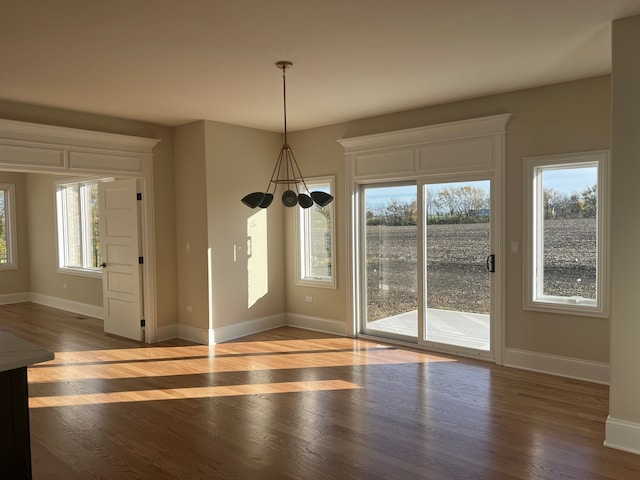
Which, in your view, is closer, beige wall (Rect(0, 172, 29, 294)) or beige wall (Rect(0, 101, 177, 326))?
beige wall (Rect(0, 101, 177, 326))

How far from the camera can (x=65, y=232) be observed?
29.0 ft

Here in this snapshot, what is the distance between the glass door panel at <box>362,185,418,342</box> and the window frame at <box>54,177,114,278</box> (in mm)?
4650

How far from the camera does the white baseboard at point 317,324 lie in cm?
649

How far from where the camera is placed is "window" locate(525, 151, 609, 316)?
4453 mm

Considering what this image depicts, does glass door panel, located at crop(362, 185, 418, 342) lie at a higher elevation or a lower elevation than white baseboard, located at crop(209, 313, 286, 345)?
higher

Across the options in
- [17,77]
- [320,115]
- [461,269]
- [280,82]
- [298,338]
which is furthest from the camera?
[298,338]

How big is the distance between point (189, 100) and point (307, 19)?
7.61ft

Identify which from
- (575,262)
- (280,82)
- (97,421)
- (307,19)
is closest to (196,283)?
(97,421)

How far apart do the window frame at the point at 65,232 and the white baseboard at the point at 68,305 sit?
541 mm

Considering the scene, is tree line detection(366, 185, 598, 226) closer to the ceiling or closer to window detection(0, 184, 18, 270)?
the ceiling

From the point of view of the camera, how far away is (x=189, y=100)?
16.3 feet

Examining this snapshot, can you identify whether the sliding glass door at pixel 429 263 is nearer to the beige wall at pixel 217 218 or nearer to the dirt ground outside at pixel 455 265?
the dirt ground outside at pixel 455 265

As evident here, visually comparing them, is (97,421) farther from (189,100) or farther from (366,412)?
(189,100)

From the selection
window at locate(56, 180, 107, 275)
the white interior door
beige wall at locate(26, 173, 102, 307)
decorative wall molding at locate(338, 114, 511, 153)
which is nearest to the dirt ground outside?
decorative wall molding at locate(338, 114, 511, 153)
